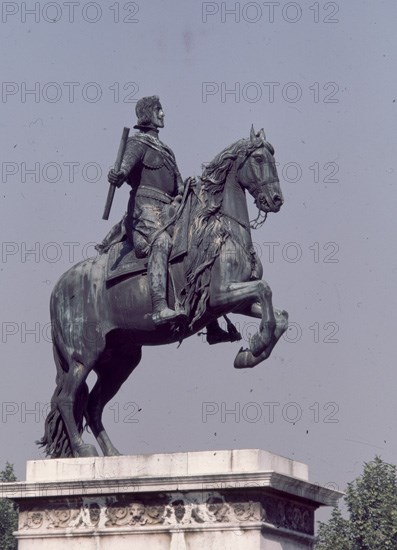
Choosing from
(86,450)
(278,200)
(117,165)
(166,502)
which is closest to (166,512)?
(166,502)

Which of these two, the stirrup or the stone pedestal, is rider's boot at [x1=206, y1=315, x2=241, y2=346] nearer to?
the stirrup

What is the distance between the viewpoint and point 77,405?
2431 centimetres

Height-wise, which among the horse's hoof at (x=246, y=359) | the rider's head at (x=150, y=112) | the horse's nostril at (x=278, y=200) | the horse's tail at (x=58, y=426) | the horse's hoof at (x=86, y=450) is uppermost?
the rider's head at (x=150, y=112)

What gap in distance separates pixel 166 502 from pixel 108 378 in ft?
9.45

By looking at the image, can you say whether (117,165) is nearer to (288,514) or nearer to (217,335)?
(217,335)

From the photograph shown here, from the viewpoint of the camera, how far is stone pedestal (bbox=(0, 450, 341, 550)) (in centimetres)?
2200

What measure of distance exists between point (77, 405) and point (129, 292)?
1.63m

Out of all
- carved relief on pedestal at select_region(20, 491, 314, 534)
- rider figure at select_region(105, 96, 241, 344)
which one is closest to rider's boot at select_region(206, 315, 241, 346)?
rider figure at select_region(105, 96, 241, 344)

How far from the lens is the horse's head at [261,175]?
77.4 feet

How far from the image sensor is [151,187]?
80.6 ft

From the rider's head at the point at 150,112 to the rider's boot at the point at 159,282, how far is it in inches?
80.8

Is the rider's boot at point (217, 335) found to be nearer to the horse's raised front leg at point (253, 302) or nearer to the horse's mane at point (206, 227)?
the horse's mane at point (206, 227)

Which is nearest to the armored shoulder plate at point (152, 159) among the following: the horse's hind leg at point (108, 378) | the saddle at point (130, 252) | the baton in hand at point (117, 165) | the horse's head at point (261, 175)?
the baton in hand at point (117, 165)

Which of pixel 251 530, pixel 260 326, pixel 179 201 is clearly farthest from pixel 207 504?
pixel 179 201
